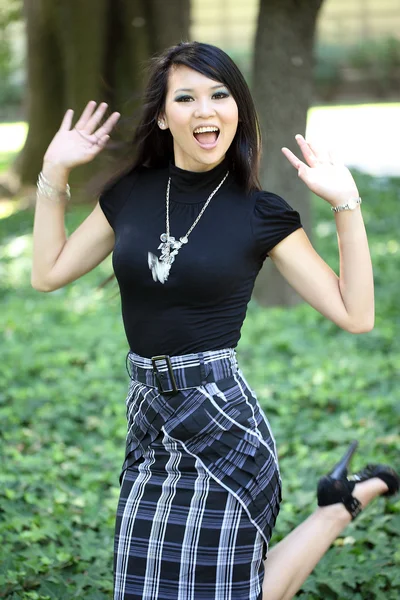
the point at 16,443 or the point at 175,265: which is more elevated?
the point at 175,265

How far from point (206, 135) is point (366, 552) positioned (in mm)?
1853

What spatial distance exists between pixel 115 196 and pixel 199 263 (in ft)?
1.45

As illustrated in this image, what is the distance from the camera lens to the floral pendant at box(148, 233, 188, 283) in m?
2.59

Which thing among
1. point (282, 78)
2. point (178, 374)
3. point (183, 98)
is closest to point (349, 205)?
point (183, 98)

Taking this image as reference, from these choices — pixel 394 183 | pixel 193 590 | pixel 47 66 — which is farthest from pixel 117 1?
pixel 193 590

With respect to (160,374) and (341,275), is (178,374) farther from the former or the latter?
(341,275)

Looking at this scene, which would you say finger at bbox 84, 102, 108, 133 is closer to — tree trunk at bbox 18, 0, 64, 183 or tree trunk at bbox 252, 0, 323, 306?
tree trunk at bbox 252, 0, 323, 306

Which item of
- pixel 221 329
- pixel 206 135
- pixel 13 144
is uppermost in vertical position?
pixel 206 135

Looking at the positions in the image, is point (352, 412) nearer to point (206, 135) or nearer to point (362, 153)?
point (206, 135)

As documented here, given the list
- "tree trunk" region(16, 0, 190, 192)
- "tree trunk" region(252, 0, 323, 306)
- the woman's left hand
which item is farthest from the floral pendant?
"tree trunk" region(16, 0, 190, 192)

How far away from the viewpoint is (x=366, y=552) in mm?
3580

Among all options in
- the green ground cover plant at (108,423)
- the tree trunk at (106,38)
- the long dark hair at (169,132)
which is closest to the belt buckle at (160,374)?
the long dark hair at (169,132)

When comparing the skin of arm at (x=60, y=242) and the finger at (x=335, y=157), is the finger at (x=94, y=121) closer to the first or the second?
the skin of arm at (x=60, y=242)

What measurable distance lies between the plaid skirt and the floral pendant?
0.81 ft
